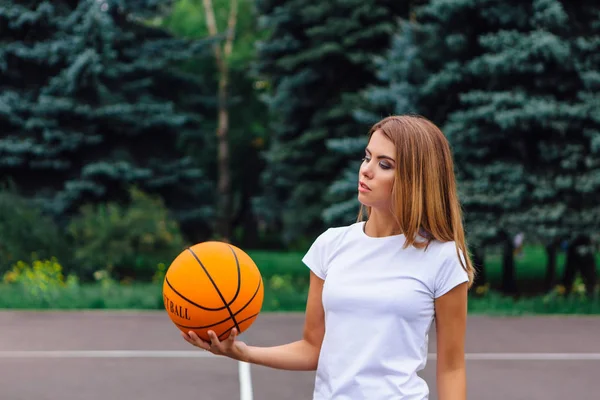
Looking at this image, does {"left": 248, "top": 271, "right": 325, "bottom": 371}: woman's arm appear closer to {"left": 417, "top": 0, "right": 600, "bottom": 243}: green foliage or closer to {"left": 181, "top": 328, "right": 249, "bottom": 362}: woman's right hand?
{"left": 181, "top": 328, "right": 249, "bottom": 362}: woman's right hand

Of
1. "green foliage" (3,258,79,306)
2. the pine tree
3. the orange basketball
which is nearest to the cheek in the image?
the orange basketball

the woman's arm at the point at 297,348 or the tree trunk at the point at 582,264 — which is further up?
the woman's arm at the point at 297,348

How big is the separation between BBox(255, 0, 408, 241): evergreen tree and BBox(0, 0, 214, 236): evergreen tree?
2.25m

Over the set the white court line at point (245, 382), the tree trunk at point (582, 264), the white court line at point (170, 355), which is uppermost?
the white court line at point (245, 382)

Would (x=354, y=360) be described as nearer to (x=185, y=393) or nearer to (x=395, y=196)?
(x=395, y=196)

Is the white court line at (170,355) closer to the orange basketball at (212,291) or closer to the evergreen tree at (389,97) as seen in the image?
the evergreen tree at (389,97)

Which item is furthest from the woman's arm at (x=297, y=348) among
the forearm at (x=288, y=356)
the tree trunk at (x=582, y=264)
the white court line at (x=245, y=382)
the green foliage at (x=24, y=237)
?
the green foliage at (x=24, y=237)

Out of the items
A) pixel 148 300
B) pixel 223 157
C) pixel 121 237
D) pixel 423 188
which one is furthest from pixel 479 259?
pixel 223 157

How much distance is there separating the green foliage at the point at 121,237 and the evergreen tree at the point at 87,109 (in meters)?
1.56

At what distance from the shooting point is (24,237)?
17.2 meters

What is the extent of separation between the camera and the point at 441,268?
258 cm

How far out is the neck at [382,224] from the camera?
2701 mm

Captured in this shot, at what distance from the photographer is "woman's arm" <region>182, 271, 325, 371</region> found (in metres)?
2.78

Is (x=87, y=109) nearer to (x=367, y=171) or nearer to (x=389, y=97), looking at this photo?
(x=389, y=97)
